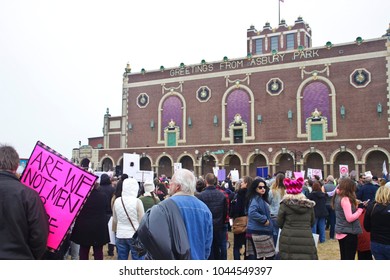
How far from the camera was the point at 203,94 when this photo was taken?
45156 millimetres

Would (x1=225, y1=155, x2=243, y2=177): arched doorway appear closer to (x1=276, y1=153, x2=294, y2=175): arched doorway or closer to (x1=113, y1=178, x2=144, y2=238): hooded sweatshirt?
(x1=276, y1=153, x2=294, y2=175): arched doorway

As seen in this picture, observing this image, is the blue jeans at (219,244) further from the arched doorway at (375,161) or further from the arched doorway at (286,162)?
the arched doorway at (286,162)

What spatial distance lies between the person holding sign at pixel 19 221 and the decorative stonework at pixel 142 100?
4521cm

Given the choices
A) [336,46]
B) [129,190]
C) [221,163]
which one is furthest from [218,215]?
[336,46]

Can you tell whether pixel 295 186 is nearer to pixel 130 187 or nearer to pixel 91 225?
pixel 130 187

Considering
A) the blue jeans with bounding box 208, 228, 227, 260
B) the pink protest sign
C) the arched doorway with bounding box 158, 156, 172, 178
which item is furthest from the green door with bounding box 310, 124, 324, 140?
the pink protest sign

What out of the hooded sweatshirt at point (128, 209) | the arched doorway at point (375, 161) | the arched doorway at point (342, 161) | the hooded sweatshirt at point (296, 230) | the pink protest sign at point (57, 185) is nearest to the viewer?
the pink protest sign at point (57, 185)

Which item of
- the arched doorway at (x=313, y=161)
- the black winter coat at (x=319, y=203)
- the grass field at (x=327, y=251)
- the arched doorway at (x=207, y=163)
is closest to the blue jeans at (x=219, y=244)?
the grass field at (x=327, y=251)

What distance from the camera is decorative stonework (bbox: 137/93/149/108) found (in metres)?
48.6

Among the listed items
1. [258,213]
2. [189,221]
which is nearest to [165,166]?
[258,213]

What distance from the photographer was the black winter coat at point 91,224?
7129mm

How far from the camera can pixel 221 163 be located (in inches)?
1591

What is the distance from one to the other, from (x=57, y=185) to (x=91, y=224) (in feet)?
9.15
